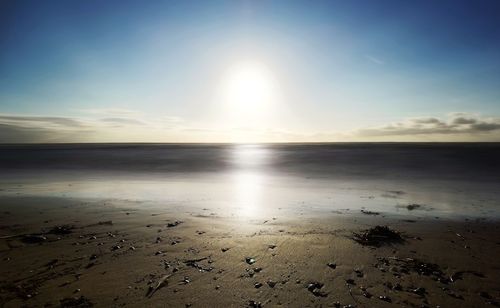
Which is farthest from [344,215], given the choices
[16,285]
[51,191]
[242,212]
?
[51,191]

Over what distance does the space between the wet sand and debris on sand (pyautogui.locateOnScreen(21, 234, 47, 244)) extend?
0.06m

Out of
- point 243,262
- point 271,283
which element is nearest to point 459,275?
point 271,283

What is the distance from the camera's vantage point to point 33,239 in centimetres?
837

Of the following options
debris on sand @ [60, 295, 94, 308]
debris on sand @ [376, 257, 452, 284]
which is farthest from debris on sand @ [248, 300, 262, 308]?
debris on sand @ [376, 257, 452, 284]

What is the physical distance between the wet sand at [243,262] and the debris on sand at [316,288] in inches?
1.4

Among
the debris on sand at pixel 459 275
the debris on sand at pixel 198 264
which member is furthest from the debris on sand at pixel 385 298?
the debris on sand at pixel 198 264

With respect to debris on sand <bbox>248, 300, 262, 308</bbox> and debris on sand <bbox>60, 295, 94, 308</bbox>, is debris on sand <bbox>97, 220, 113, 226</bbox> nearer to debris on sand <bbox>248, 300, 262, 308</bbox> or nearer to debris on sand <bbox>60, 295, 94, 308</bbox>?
debris on sand <bbox>60, 295, 94, 308</bbox>

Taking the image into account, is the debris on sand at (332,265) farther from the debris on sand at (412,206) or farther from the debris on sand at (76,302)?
the debris on sand at (412,206)

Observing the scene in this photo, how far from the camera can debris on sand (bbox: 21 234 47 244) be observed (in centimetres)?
824

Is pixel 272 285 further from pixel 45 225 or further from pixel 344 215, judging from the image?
pixel 45 225

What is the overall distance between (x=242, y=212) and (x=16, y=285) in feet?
25.4

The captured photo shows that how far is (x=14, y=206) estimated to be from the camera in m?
13.0

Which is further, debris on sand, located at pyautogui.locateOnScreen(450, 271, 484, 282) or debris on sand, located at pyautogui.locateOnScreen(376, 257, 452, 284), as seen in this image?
debris on sand, located at pyautogui.locateOnScreen(376, 257, 452, 284)

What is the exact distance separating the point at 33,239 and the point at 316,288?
7.76 metres
